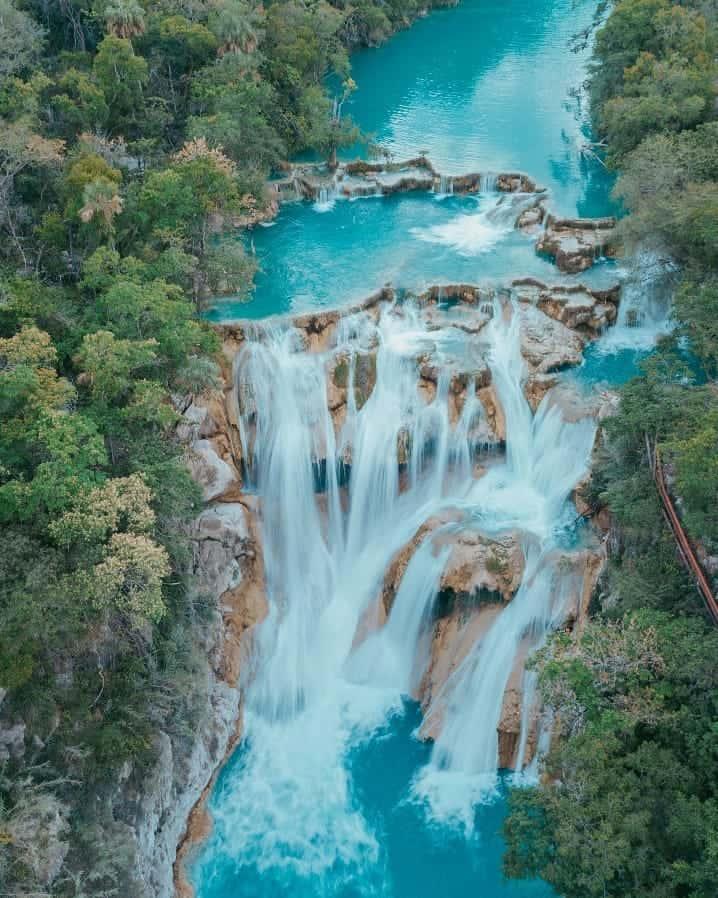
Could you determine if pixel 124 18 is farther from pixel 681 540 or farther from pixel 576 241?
pixel 681 540

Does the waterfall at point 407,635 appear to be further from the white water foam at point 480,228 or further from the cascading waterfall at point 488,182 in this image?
the cascading waterfall at point 488,182

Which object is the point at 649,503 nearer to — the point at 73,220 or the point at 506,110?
the point at 73,220

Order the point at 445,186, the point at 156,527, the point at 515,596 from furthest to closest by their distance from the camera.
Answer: the point at 445,186
the point at 515,596
the point at 156,527

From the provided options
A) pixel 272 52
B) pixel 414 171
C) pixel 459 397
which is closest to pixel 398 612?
pixel 459 397

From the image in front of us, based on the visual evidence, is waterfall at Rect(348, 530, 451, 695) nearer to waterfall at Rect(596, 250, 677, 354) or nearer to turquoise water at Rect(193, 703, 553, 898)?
turquoise water at Rect(193, 703, 553, 898)

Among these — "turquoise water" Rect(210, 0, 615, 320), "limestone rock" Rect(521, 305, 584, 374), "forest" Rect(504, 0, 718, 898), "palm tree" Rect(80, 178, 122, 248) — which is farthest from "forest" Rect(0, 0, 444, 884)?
"limestone rock" Rect(521, 305, 584, 374)

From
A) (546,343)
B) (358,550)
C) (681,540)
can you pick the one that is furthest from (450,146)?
(681,540)
